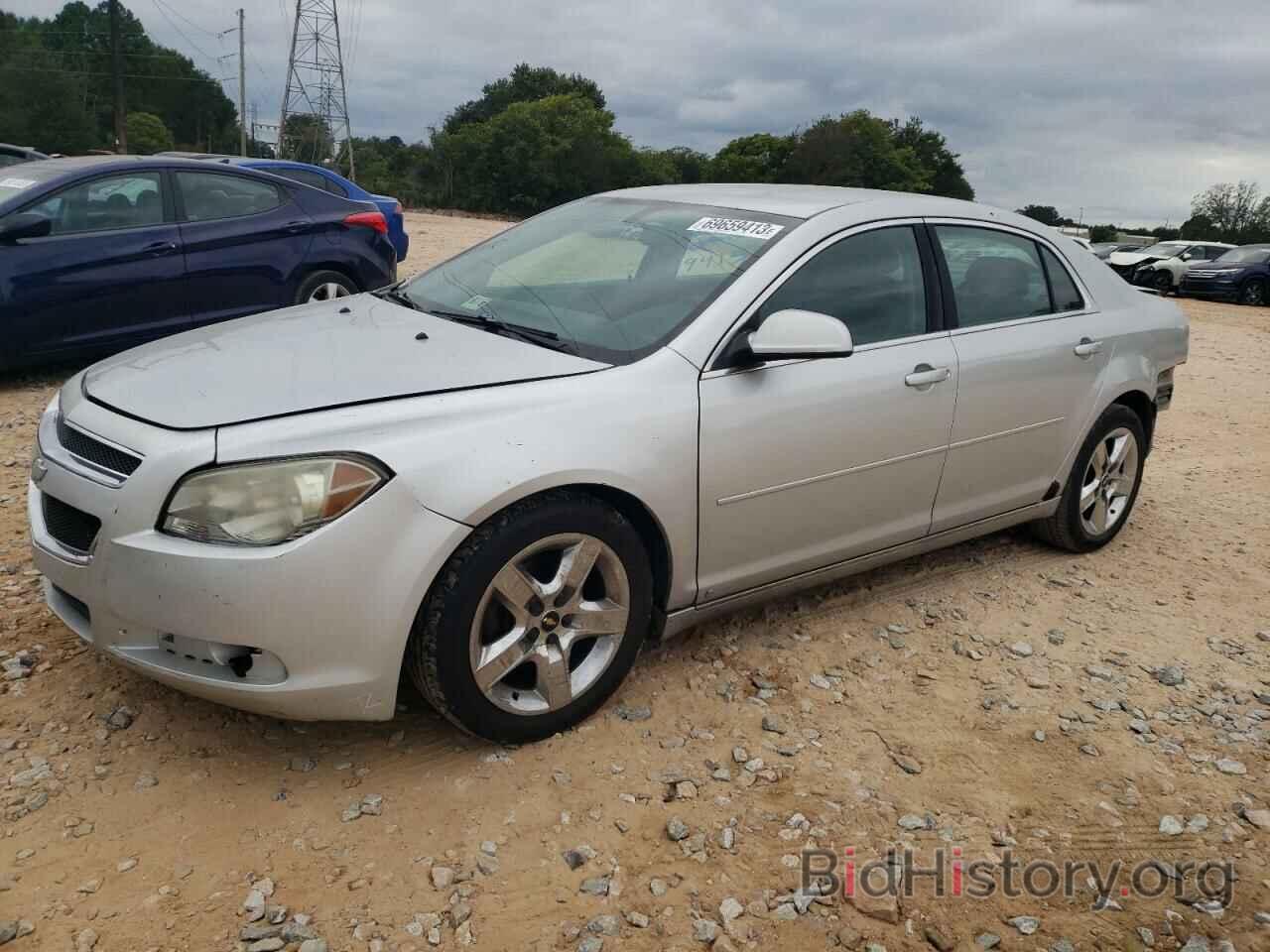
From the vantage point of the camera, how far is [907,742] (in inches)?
124

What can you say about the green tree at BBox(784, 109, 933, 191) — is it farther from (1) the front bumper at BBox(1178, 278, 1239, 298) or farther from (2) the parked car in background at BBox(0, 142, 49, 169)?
(2) the parked car in background at BBox(0, 142, 49, 169)

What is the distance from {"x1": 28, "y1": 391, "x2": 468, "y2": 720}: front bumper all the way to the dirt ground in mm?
346

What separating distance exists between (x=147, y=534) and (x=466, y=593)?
0.78 m

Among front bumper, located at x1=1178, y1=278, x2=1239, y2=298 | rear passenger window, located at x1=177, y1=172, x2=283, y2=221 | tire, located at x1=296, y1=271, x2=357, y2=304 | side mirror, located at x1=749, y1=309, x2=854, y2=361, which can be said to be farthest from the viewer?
front bumper, located at x1=1178, y1=278, x2=1239, y2=298

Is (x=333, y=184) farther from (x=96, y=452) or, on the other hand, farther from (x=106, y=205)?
(x=96, y=452)

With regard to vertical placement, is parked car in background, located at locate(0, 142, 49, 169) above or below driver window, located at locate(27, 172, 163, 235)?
above

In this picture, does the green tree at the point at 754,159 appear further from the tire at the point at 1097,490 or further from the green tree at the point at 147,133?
the tire at the point at 1097,490

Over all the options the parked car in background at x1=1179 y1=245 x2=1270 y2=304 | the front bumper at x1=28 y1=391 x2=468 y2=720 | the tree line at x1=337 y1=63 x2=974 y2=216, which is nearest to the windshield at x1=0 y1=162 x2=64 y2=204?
the front bumper at x1=28 y1=391 x2=468 y2=720

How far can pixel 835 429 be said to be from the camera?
11.0ft

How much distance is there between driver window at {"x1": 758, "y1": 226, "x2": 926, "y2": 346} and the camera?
338 cm

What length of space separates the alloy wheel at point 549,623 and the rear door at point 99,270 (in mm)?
4826

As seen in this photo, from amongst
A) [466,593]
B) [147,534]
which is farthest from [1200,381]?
[147,534]

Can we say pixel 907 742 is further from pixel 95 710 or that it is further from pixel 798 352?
pixel 95 710

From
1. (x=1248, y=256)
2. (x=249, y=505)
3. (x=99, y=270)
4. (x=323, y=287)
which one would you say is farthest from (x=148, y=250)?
(x=1248, y=256)
